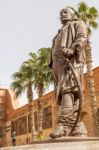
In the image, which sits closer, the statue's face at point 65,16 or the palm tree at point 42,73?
the statue's face at point 65,16

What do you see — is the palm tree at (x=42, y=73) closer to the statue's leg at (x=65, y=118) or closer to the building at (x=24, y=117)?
the building at (x=24, y=117)

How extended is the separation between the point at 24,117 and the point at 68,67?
116 feet

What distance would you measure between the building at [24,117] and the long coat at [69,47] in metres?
18.1

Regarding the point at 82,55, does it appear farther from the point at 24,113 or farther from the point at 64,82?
the point at 24,113

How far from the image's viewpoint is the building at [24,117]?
28219 millimetres

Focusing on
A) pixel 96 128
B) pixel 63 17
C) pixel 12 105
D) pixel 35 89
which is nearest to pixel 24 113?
pixel 35 89

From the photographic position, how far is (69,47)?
21.6 feet

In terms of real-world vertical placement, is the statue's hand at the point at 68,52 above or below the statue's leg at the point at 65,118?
above

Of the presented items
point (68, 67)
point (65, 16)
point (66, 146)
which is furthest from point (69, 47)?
point (66, 146)

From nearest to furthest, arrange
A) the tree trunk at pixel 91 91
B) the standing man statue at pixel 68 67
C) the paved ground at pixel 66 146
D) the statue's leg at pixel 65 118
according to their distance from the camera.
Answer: the paved ground at pixel 66 146
the statue's leg at pixel 65 118
the standing man statue at pixel 68 67
the tree trunk at pixel 91 91

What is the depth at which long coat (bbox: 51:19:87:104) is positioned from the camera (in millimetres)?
6426

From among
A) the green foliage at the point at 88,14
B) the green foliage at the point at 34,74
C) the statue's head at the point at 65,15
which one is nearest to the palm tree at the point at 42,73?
the green foliage at the point at 34,74

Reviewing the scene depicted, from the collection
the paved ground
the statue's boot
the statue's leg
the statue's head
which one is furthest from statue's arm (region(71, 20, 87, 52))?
the paved ground

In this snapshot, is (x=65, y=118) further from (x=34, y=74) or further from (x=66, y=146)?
(x=34, y=74)
